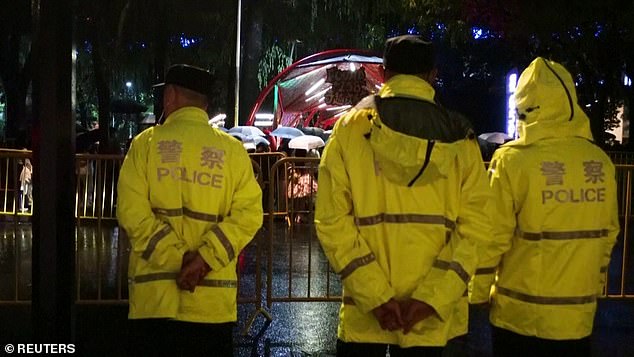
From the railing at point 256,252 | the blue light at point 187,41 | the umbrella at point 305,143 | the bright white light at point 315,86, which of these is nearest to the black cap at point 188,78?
the railing at point 256,252

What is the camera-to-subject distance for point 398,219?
2943mm

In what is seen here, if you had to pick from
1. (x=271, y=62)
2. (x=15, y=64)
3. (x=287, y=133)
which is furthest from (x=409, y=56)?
(x=271, y=62)

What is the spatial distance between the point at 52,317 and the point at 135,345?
42 cm

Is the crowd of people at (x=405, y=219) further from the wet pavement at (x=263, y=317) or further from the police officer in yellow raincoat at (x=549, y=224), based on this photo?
the wet pavement at (x=263, y=317)

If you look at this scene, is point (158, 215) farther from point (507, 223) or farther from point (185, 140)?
point (507, 223)

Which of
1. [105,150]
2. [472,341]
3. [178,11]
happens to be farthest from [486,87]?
[472,341]

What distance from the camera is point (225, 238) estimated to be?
354 centimetres

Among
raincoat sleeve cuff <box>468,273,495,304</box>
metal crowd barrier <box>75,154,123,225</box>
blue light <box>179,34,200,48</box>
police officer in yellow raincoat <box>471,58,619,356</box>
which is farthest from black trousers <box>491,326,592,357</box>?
blue light <box>179,34,200,48</box>

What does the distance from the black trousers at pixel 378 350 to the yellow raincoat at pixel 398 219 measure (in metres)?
0.03

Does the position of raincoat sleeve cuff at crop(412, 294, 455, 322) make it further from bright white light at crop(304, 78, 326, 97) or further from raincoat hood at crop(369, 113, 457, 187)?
bright white light at crop(304, 78, 326, 97)

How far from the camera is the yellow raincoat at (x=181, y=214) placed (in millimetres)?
3455

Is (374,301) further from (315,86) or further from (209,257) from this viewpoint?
(315,86)

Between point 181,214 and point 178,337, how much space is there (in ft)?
1.89

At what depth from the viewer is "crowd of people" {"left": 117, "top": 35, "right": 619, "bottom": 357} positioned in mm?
2916
